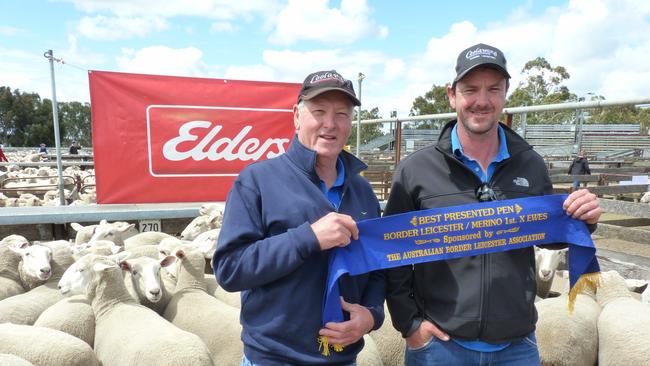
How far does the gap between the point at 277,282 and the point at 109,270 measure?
2509 millimetres

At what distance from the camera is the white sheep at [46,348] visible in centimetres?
259

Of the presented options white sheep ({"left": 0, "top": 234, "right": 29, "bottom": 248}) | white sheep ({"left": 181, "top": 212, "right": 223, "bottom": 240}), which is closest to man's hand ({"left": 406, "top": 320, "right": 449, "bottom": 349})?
white sheep ({"left": 181, "top": 212, "right": 223, "bottom": 240})

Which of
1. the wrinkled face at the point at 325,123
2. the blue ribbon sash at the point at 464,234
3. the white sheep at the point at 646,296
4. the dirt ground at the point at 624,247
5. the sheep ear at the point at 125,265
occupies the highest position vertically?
the wrinkled face at the point at 325,123

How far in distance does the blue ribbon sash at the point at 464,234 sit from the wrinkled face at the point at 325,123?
0.35m

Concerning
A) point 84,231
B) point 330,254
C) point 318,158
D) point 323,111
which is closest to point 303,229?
point 330,254

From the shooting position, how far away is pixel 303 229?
1436 mm

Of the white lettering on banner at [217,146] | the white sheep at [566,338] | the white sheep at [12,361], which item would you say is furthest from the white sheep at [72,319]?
the white sheep at [566,338]

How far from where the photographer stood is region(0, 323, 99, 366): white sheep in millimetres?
2586

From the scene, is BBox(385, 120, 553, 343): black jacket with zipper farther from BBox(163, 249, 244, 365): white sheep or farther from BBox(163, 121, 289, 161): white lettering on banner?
BBox(163, 121, 289, 161): white lettering on banner

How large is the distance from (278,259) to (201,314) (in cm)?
217

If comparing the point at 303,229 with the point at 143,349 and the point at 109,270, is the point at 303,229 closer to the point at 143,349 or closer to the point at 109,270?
the point at 143,349

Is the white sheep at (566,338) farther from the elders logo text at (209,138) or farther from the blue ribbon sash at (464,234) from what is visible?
the elders logo text at (209,138)

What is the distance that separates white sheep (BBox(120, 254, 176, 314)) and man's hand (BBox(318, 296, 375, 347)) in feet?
7.83

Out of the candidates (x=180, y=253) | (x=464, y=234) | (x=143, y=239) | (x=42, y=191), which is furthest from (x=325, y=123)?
(x=42, y=191)
